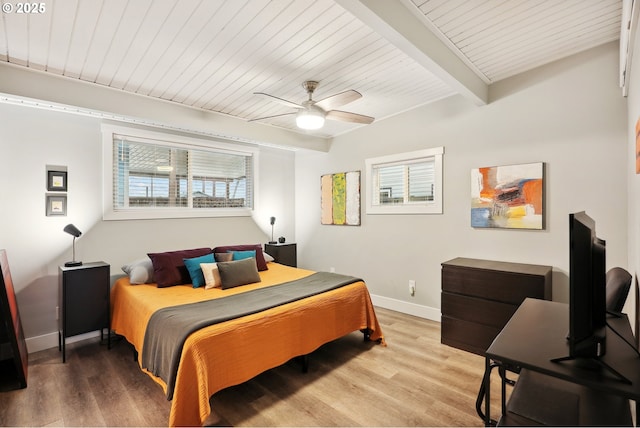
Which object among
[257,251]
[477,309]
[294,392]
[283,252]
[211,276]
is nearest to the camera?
[294,392]

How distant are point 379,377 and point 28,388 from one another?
2.78m

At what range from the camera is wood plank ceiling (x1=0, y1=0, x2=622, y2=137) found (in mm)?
1934

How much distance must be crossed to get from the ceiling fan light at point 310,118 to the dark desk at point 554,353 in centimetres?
216

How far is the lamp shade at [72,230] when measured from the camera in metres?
3.03

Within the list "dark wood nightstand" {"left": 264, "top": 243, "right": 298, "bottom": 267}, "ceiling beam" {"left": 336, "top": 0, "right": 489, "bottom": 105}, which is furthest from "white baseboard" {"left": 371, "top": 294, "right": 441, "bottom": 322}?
"ceiling beam" {"left": 336, "top": 0, "right": 489, "bottom": 105}

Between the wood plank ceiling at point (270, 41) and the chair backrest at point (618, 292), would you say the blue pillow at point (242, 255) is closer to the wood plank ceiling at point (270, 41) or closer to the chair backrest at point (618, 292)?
the wood plank ceiling at point (270, 41)

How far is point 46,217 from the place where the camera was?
122 inches

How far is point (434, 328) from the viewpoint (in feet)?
11.6

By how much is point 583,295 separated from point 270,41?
2372 millimetres

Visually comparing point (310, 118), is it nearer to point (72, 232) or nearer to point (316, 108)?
point (316, 108)

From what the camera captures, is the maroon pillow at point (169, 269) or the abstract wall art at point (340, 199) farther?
the abstract wall art at point (340, 199)

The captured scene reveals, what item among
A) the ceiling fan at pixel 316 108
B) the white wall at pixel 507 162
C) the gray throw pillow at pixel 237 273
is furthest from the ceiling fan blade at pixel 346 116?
the gray throw pillow at pixel 237 273

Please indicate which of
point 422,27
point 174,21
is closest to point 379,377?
point 422,27

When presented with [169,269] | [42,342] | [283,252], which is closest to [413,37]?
[169,269]
